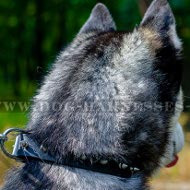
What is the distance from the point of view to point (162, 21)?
10.1 feet

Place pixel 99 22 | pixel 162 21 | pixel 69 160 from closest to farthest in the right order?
pixel 69 160
pixel 162 21
pixel 99 22

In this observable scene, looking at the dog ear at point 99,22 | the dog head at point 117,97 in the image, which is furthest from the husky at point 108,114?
the dog ear at point 99,22

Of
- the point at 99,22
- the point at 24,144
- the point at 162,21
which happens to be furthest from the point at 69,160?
the point at 99,22

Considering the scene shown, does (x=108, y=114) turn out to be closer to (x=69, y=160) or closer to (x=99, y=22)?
(x=69, y=160)

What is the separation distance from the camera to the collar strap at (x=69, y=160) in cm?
277

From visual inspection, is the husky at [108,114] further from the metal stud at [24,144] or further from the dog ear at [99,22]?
the dog ear at [99,22]

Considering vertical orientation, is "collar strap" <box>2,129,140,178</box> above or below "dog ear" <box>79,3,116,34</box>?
below

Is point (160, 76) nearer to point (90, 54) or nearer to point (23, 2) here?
point (90, 54)

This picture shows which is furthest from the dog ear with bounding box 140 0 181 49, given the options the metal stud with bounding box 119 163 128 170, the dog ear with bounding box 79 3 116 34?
the metal stud with bounding box 119 163 128 170

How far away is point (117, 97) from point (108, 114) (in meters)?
0.09

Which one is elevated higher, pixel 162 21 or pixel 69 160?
pixel 162 21

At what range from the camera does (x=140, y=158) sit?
2.90 meters

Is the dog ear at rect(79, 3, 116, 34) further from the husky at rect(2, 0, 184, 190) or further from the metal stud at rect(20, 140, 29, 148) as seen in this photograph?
the metal stud at rect(20, 140, 29, 148)

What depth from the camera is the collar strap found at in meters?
2.77
